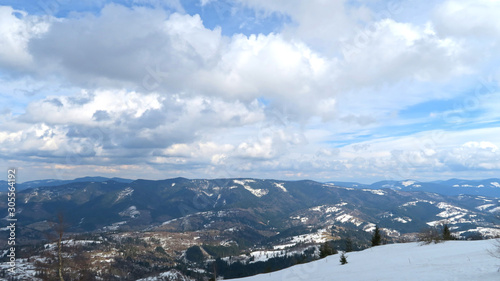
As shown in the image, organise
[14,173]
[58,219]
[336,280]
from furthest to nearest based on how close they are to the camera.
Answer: [14,173]
[58,219]
[336,280]

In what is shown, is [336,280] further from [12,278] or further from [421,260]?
[12,278]

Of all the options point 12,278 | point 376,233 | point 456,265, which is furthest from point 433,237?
point 12,278

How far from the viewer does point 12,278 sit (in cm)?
19488

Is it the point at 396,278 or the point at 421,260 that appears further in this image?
the point at 421,260

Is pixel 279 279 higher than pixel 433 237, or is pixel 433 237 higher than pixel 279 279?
pixel 433 237

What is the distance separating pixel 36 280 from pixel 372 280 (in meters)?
262

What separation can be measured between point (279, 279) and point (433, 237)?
2057 cm

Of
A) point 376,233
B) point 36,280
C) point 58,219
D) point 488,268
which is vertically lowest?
point 36,280

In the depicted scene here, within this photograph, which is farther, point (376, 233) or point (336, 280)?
point (376, 233)

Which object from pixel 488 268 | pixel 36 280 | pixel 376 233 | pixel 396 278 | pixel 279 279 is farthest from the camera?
pixel 36 280

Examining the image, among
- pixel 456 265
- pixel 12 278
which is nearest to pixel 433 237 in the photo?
pixel 456 265

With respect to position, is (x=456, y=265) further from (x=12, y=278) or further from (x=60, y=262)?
(x=12, y=278)

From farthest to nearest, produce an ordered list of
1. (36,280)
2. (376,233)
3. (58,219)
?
(36,280), (376,233), (58,219)

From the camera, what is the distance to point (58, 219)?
27.1 meters
